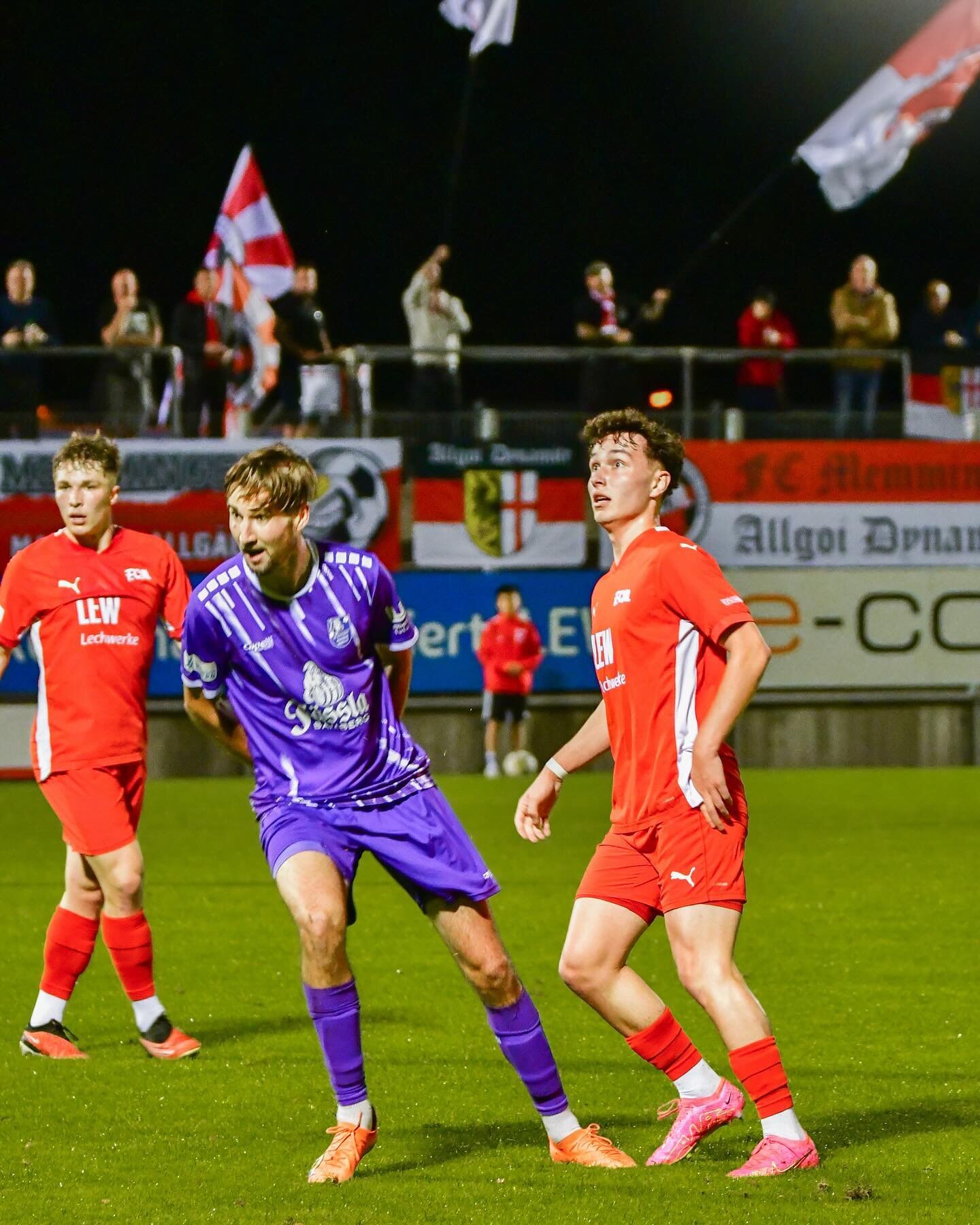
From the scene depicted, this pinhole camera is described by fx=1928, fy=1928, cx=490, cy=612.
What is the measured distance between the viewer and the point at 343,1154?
17.3ft

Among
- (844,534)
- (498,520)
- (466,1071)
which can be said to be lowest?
(466,1071)

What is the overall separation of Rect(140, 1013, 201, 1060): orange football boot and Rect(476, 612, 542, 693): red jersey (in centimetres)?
1289

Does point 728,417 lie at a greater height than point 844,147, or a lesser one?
lesser

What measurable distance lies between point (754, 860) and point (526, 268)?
942 inches

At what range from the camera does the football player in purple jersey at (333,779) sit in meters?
5.27

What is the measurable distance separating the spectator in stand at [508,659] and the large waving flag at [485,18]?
6.15 meters

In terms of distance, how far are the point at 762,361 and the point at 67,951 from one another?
47.7 ft

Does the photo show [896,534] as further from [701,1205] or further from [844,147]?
[701,1205]

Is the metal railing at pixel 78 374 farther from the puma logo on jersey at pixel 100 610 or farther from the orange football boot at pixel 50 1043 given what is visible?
the orange football boot at pixel 50 1043

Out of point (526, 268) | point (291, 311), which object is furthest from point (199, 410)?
point (526, 268)

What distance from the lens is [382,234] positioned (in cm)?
3491

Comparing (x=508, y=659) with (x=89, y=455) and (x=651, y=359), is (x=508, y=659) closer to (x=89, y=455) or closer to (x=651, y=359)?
(x=651, y=359)

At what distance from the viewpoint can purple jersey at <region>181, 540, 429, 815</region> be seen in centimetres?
534

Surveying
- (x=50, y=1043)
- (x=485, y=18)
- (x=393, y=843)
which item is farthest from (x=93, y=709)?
(x=485, y=18)
